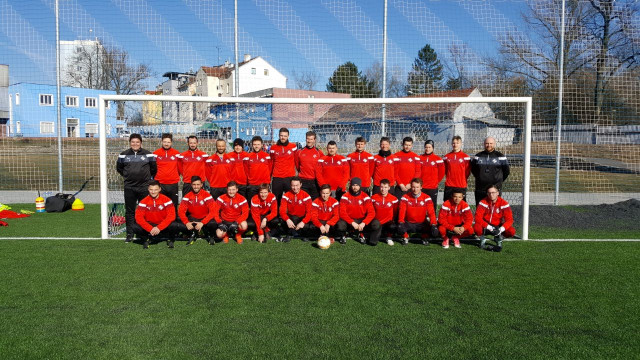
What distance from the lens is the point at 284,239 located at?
6.50 metres

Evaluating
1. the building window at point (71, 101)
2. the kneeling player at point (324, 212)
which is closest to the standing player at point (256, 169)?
the kneeling player at point (324, 212)

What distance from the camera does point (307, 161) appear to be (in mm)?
6938

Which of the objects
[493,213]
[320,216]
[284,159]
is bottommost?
[320,216]

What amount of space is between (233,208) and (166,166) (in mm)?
1346

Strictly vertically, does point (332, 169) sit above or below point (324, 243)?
above

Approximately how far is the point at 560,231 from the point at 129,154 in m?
7.47

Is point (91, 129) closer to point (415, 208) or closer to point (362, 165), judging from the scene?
point (362, 165)

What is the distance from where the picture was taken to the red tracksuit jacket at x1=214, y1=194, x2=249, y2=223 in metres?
6.46

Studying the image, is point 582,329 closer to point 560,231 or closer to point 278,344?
point 278,344

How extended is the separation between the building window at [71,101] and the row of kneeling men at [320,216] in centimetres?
555

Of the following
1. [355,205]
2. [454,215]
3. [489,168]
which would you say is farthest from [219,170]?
[489,168]

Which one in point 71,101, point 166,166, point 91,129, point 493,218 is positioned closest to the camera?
point 493,218

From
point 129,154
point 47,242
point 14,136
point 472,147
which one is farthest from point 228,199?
point 14,136

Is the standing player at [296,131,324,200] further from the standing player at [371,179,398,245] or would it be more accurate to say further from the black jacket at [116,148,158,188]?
the black jacket at [116,148,158,188]
